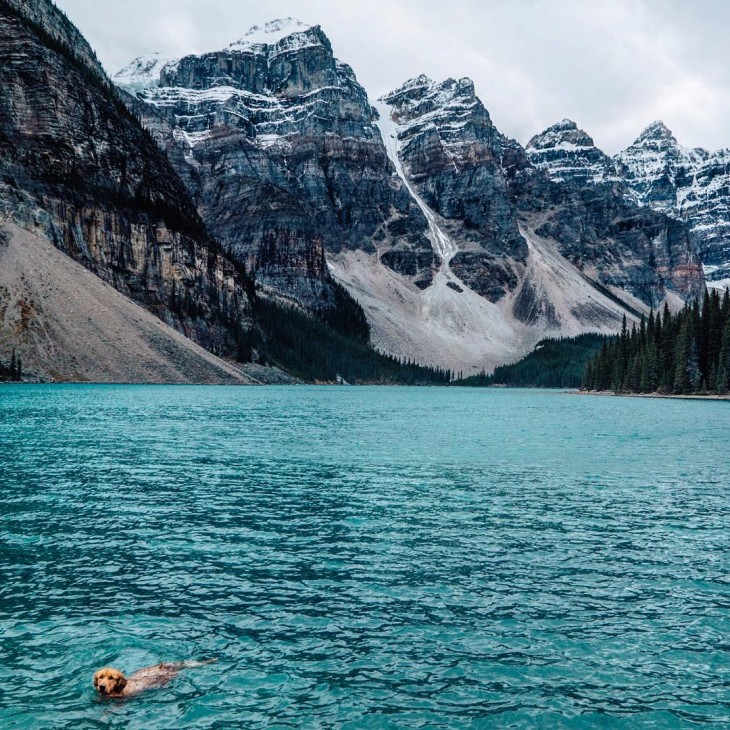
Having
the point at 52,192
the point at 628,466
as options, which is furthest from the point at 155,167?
the point at 628,466

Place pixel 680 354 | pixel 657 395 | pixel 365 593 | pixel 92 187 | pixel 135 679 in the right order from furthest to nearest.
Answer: pixel 92 187
pixel 657 395
pixel 680 354
pixel 365 593
pixel 135 679

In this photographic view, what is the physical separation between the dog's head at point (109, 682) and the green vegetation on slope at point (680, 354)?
127 metres

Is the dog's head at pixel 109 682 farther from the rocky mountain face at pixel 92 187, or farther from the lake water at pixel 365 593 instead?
the rocky mountain face at pixel 92 187

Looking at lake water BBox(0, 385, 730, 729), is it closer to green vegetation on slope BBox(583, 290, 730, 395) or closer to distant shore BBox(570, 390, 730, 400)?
distant shore BBox(570, 390, 730, 400)

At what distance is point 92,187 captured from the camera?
162m

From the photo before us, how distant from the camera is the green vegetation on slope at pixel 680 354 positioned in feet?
418

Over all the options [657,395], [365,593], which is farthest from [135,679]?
[657,395]

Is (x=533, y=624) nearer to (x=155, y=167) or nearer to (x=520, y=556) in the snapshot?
(x=520, y=556)

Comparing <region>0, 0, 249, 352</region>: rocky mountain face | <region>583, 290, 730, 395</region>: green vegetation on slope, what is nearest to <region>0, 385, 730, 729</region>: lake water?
<region>583, 290, 730, 395</region>: green vegetation on slope

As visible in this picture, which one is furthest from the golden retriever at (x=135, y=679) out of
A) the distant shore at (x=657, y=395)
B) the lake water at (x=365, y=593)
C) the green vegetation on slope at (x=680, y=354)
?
the distant shore at (x=657, y=395)

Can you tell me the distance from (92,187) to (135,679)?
557 feet

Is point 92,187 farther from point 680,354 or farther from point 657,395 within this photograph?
point 657,395

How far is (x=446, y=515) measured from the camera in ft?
83.1

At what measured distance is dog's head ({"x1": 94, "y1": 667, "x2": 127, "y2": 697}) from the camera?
37.0 feet
